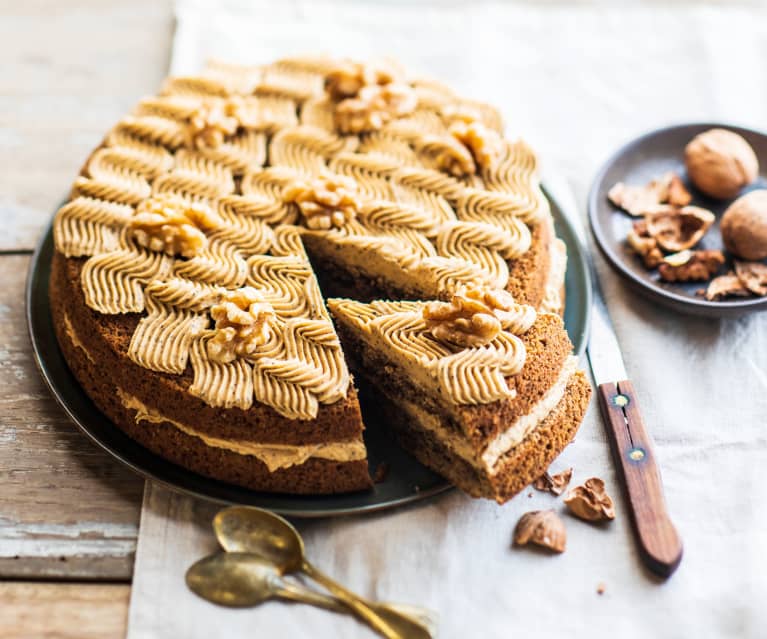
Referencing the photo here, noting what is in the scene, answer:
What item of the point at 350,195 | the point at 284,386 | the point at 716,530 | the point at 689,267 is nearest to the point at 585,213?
the point at 689,267

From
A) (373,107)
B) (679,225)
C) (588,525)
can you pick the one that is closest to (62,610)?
(588,525)

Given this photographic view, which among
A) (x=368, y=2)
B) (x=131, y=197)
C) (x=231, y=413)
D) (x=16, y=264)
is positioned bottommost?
(x=16, y=264)

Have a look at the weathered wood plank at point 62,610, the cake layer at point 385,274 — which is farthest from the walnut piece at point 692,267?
the weathered wood plank at point 62,610

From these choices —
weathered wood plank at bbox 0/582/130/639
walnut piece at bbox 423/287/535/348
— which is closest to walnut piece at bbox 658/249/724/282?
walnut piece at bbox 423/287/535/348

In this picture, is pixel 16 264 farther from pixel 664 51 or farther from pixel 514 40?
pixel 664 51

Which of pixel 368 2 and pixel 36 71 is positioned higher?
pixel 368 2

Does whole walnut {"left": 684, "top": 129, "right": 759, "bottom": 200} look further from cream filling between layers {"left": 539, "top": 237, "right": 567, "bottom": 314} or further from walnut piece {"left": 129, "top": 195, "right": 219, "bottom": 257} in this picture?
walnut piece {"left": 129, "top": 195, "right": 219, "bottom": 257}

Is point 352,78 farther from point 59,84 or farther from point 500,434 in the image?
point 59,84
